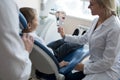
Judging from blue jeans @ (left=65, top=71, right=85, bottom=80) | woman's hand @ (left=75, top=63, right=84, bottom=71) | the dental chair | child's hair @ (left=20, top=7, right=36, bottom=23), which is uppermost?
child's hair @ (left=20, top=7, right=36, bottom=23)

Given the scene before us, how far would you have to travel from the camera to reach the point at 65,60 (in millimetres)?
2119

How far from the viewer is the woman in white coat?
1.61 meters

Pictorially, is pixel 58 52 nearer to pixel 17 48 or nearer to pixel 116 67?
pixel 116 67

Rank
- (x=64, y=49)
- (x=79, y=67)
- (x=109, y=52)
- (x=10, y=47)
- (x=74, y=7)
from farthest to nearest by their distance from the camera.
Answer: (x=74, y=7) < (x=64, y=49) < (x=79, y=67) < (x=109, y=52) < (x=10, y=47)

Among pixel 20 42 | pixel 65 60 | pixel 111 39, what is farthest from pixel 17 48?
pixel 65 60

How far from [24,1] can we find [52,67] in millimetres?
1474

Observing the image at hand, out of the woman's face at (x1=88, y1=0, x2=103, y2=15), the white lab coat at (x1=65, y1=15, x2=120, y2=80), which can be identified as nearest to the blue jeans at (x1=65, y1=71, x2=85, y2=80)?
the white lab coat at (x1=65, y1=15, x2=120, y2=80)

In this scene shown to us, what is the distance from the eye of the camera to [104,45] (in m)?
1.68

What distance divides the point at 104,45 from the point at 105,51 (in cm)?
7

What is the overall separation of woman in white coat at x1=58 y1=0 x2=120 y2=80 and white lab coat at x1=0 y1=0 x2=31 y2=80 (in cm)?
81

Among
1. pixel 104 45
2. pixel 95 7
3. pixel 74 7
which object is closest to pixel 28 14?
pixel 95 7

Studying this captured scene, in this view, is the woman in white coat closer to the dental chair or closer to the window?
the dental chair

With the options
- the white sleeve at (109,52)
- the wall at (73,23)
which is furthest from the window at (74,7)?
the white sleeve at (109,52)

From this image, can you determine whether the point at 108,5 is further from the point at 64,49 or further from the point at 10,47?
the point at 10,47
